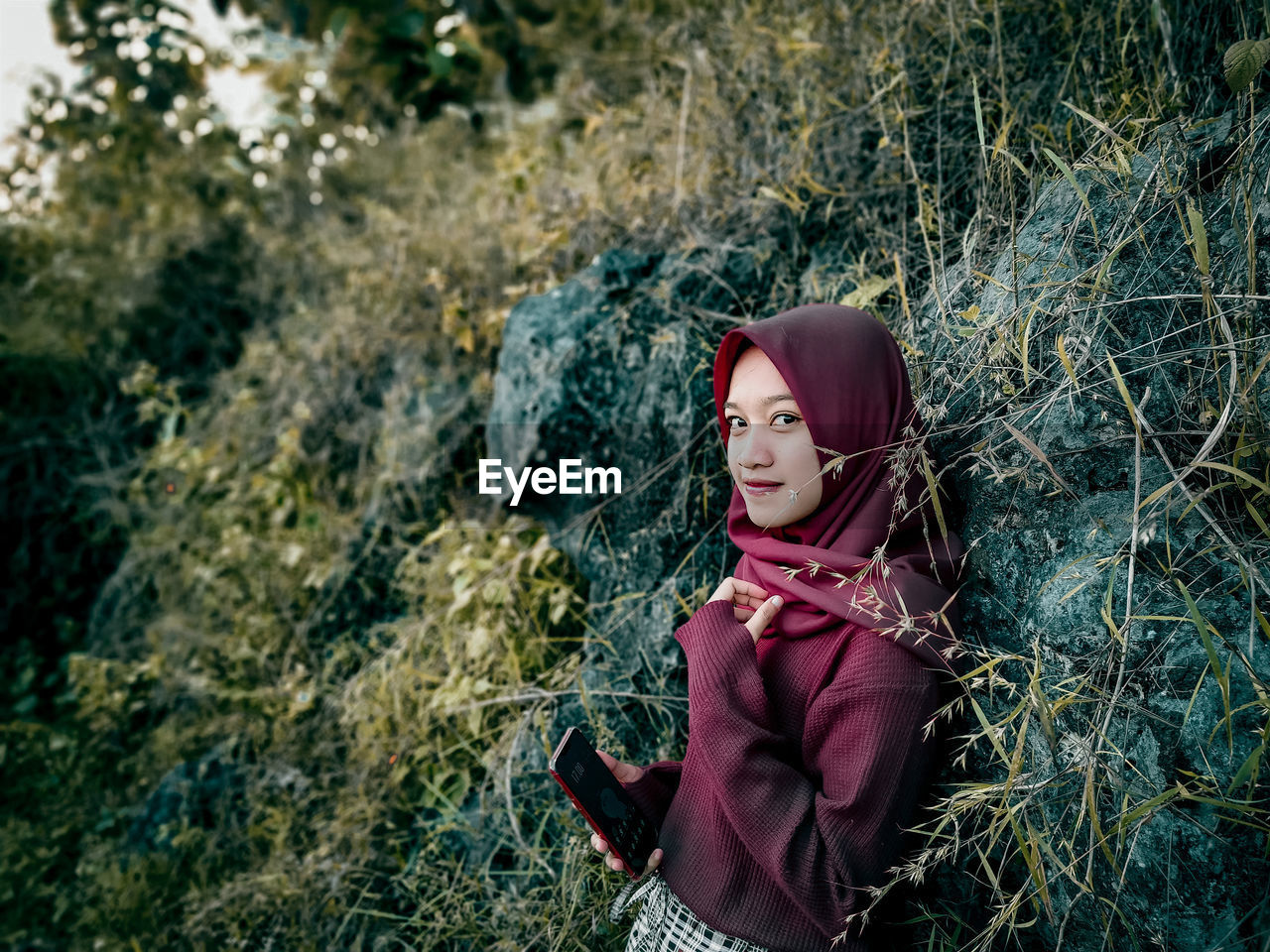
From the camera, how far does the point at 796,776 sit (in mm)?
1534

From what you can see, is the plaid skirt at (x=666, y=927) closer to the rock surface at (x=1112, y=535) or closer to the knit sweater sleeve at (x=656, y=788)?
the knit sweater sleeve at (x=656, y=788)

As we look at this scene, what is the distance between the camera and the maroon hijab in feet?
5.27

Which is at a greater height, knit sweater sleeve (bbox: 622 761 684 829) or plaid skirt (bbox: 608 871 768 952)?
knit sweater sleeve (bbox: 622 761 684 829)

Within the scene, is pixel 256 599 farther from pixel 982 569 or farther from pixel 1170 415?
pixel 1170 415

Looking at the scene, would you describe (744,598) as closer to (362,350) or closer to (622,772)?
(622,772)

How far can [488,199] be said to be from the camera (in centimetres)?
416

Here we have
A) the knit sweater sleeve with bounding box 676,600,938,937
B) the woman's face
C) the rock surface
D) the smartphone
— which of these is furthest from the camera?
the woman's face

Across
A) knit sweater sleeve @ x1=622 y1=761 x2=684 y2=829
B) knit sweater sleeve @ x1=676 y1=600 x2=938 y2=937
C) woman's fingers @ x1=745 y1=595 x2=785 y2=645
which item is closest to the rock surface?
knit sweater sleeve @ x1=676 y1=600 x2=938 y2=937

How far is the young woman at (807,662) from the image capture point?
1.47 meters

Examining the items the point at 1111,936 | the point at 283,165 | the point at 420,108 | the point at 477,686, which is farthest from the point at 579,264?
the point at 283,165

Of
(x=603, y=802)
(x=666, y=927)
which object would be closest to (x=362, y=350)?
(x=603, y=802)

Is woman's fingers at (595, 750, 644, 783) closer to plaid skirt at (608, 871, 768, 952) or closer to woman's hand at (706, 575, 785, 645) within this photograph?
plaid skirt at (608, 871, 768, 952)

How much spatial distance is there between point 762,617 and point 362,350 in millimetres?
3157

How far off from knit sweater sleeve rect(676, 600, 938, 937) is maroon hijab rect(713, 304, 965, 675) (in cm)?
12
